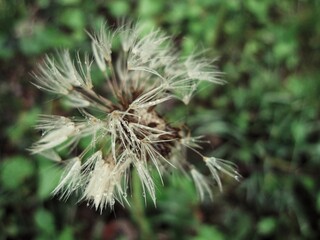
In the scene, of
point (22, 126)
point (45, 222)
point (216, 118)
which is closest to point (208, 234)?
point (216, 118)

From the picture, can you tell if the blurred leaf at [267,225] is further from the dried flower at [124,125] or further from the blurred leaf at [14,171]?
the blurred leaf at [14,171]

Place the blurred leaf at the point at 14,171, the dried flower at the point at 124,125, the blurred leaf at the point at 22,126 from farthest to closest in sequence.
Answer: the blurred leaf at the point at 22,126, the blurred leaf at the point at 14,171, the dried flower at the point at 124,125

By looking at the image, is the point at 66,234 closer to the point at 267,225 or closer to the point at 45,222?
the point at 45,222

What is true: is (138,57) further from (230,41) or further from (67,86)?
(230,41)

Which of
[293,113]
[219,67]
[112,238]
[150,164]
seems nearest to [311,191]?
[293,113]

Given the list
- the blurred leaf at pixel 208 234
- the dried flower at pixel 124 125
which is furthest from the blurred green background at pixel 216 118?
the dried flower at pixel 124 125

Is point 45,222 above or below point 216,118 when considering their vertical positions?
below

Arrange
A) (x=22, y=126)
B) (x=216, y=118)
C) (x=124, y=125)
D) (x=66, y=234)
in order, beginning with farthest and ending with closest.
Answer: (x=216, y=118), (x=22, y=126), (x=66, y=234), (x=124, y=125)

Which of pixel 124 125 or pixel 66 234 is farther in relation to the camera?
pixel 66 234
